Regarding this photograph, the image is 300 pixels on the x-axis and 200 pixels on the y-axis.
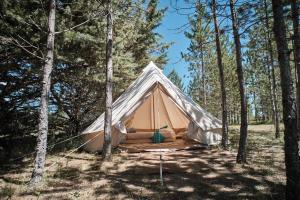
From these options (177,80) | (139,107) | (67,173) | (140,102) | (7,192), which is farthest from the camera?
(177,80)

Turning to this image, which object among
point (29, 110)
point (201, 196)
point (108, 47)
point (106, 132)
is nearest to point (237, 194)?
point (201, 196)

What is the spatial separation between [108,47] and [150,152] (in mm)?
3289

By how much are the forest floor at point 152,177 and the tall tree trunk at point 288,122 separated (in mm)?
585

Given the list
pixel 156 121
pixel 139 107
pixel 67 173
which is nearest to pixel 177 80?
pixel 156 121

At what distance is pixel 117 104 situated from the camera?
9141 mm

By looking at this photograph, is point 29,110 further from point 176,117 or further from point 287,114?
point 287,114

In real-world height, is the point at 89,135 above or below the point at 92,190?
above

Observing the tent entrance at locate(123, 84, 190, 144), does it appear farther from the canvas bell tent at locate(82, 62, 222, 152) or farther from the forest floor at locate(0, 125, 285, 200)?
the forest floor at locate(0, 125, 285, 200)

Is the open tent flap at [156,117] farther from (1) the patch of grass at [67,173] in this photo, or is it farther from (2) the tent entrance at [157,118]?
(1) the patch of grass at [67,173]

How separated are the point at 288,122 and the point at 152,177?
2.80 m

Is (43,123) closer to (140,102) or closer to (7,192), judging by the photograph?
(7,192)

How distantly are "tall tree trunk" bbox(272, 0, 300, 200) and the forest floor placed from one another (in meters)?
0.59

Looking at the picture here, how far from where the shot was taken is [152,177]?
5.26 m

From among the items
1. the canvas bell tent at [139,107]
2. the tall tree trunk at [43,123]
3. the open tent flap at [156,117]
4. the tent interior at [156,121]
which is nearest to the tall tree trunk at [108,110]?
the canvas bell tent at [139,107]
